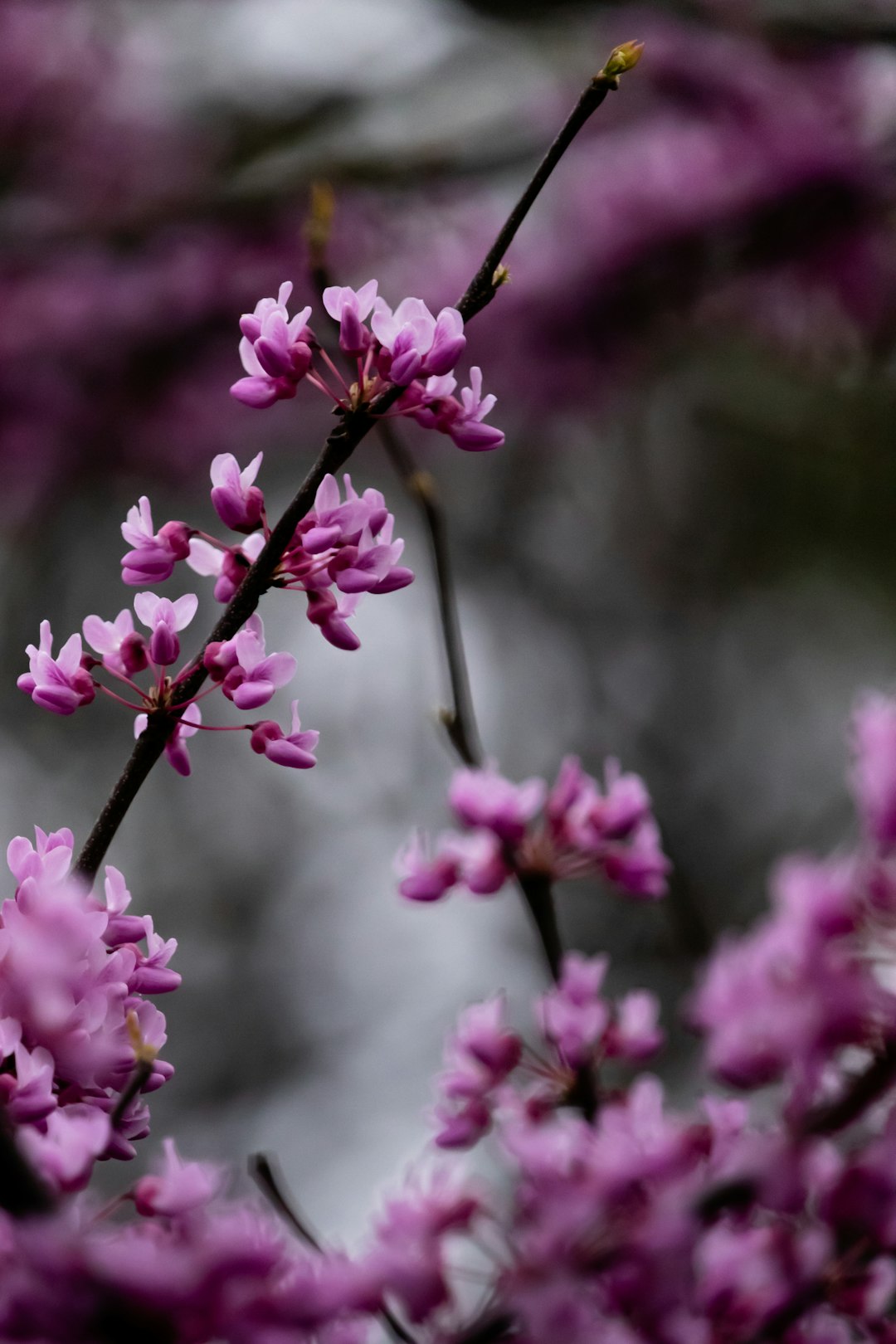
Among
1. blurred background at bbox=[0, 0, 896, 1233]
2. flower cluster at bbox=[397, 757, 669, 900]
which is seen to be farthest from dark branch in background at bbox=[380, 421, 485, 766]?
blurred background at bbox=[0, 0, 896, 1233]

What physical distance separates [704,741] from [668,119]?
2.45m

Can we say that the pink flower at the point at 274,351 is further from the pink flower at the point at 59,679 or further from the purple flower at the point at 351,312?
the pink flower at the point at 59,679

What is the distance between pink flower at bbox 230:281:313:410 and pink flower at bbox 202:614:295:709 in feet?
0.59

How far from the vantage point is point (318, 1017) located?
5355 mm

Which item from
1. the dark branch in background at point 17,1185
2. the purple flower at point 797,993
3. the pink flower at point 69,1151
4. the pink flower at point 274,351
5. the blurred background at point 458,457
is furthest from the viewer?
the blurred background at point 458,457

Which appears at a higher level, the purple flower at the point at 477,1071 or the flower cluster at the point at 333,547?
the flower cluster at the point at 333,547

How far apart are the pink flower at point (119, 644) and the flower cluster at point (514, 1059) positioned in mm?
408

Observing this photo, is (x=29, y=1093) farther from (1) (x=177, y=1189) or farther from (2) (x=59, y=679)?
(2) (x=59, y=679)

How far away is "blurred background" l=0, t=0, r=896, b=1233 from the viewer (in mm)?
4250

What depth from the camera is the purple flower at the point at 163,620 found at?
0.97m

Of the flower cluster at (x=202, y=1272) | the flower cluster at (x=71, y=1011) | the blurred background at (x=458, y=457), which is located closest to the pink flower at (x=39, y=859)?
the flower cluster at (x=71, y=1011)

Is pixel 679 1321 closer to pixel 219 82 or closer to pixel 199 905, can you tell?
pixel 199 905

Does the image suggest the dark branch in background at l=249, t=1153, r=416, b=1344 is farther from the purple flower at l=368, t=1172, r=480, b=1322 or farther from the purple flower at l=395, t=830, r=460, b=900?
the purple flower at l=395, t=830, r=460, b=900

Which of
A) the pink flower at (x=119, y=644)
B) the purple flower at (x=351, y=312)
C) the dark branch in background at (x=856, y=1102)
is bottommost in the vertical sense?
the dark branch in background at (x=856, y=1102)
